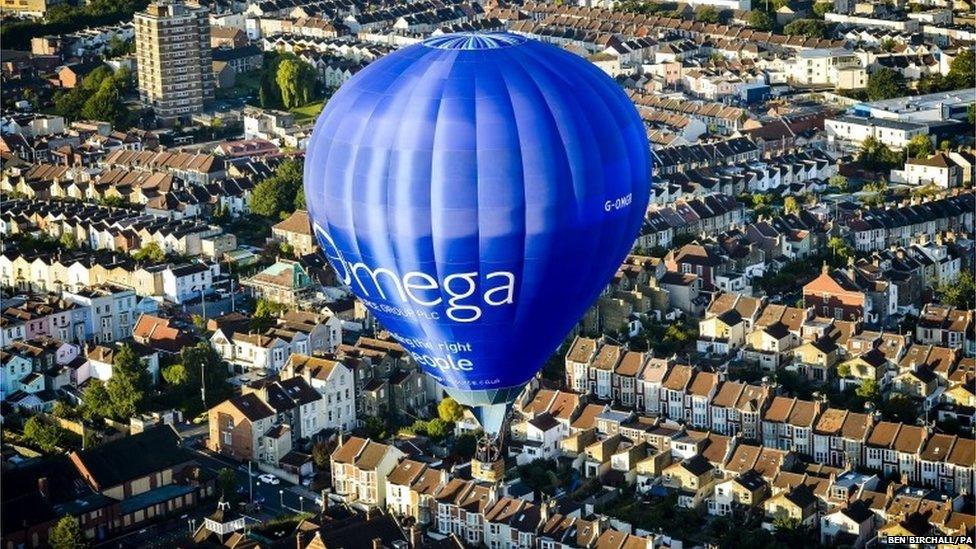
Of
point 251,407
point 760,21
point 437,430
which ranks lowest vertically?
point 437,430

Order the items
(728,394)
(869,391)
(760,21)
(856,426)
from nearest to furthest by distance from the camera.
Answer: (856,426)
(728,394)
(869,391)
(760,21)

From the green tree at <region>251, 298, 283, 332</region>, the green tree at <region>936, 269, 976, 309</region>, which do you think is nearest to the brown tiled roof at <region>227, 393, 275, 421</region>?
the green tree at <region>251, 298, 283, 332</region>

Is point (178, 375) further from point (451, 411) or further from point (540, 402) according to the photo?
point (540, 402)

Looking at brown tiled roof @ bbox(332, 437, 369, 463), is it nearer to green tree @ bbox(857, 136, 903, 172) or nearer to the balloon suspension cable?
the balloon suspension cable

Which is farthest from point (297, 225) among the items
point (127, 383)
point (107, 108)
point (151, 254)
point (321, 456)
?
point (107, 108)

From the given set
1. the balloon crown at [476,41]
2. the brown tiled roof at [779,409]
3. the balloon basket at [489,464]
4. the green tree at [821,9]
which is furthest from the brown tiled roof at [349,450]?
the green tree at [821,9]

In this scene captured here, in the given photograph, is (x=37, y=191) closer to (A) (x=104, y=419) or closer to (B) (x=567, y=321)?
(A) (x=104, y=419)

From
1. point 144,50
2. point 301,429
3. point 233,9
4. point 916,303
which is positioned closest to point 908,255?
point 916,303
